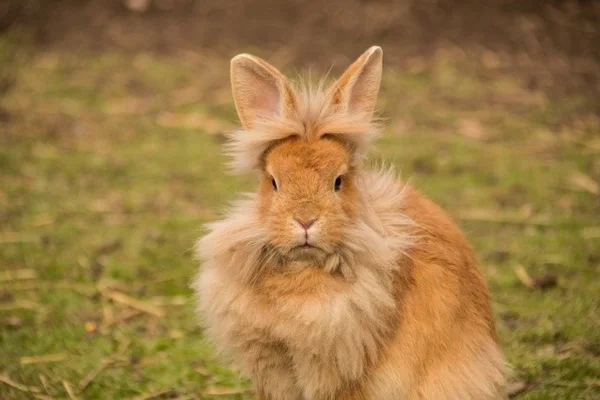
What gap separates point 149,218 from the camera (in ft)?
17.4

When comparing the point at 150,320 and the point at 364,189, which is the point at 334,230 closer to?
the point at 364,189

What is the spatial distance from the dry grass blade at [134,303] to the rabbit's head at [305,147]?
1511 millimetres

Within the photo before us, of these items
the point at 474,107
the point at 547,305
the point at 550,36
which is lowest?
the point at 547,305

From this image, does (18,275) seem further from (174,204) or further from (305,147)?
(305,147)

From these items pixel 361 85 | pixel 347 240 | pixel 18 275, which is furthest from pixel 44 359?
pixel 361 85

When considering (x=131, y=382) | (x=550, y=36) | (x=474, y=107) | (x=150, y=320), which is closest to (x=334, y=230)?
(x=131, y=382)

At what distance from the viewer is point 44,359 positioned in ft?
12.4

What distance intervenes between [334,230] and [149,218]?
9.26 ft

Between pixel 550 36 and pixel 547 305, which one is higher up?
pixel 550 36

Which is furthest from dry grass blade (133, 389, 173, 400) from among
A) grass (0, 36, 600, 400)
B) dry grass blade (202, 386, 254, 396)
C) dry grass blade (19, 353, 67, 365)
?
dry grass blade (19, 353, 67, 365)

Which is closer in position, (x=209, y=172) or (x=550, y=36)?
Result: (x=209, y=172)

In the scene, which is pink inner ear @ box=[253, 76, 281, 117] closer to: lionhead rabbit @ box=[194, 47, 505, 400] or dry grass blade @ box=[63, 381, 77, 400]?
lionhead rabbit @ box=[194, 47, 505, 400]

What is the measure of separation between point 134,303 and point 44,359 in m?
0.62

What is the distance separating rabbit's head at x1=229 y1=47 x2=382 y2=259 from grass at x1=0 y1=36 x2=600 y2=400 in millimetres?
1102
